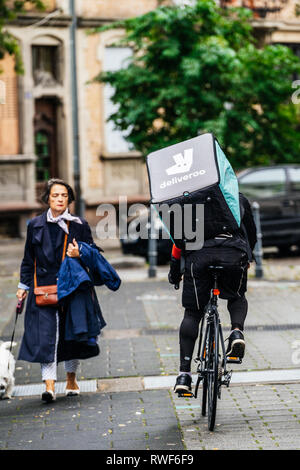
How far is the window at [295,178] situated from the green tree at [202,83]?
168 centimetres

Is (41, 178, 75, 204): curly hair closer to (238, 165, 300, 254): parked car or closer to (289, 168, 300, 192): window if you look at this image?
(238, 165, 300, 254): parked car

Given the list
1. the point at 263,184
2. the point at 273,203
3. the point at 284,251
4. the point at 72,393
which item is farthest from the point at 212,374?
the point at 284,251

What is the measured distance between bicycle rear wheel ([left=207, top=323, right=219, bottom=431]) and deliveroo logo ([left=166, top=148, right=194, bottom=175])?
104 centimetres

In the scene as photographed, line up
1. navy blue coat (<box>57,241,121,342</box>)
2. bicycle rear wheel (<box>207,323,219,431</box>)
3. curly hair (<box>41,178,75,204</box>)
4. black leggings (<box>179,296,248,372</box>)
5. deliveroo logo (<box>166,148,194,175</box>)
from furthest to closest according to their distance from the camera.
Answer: curly hair (<box>41,178,75,204</box>) → navy blue coat (<box>57,241,121,342</box>) → black leggings (<box>179,296,248,372</box>) → deliveroo logo (<box>166,148,194,175</box>) → bicycle rear wheel (<box>207,323,219,431</box>)

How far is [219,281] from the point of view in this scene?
5.62 meters

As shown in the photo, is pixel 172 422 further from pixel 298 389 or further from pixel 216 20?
pixel 216 20

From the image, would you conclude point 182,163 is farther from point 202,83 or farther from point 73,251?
point 202,83

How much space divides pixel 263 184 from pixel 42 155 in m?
9.12

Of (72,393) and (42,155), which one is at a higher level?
(42,155)

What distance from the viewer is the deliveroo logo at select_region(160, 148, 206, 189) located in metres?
5.50

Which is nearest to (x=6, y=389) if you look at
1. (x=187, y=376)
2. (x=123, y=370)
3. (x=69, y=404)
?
Answer: (x=69, y=404)

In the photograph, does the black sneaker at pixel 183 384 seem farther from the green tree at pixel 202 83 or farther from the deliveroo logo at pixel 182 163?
the green tree at pixel 202 83

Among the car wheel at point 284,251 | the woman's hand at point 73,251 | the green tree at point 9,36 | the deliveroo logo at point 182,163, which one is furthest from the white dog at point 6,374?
the green tree at point 9,36

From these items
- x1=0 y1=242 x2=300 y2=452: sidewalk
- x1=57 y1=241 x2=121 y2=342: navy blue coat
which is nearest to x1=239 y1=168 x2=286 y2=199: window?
x1=0 y1=242 x2=300 y2=452: sidewalk
